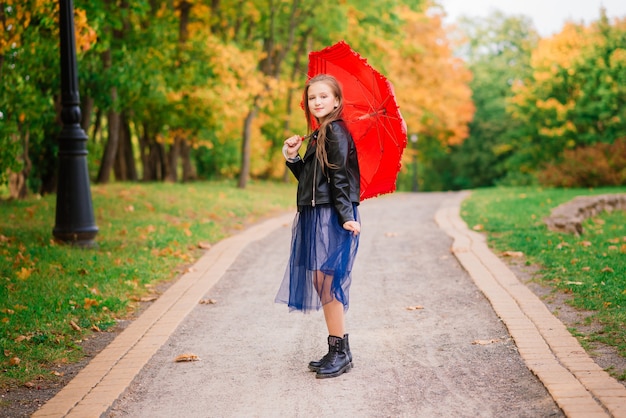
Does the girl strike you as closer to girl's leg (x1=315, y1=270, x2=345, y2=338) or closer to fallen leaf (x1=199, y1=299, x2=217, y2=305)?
girl's leg (x1=315, y1=270, x2=345, y2=338)

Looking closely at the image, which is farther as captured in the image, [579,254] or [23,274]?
[579,254]

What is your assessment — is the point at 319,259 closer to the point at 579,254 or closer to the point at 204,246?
the point at 579,254

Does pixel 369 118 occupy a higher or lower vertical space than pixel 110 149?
higher

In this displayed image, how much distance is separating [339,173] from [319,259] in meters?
0.62

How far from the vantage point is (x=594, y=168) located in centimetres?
2334

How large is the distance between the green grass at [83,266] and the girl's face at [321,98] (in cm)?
271

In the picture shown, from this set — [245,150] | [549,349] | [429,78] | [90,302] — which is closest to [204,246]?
[90,302]

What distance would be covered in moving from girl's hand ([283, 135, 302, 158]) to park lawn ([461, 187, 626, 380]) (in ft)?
8.44

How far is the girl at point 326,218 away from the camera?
202 inches

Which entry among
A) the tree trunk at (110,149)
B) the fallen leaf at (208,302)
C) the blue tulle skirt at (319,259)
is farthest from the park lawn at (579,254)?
the tree trunk at (110,149)

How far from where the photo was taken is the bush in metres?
23.4

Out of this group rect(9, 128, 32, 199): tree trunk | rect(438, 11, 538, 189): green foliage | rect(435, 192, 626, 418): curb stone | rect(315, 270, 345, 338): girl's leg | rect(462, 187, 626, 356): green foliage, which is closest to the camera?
rect(435, 192, 626, 418): curb stone

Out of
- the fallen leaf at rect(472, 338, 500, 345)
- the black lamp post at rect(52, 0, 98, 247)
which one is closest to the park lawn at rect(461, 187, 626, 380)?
the fallen leaf at rect(472, 338, 500, 345)

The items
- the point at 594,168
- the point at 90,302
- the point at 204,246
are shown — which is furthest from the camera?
the point at 594,168
